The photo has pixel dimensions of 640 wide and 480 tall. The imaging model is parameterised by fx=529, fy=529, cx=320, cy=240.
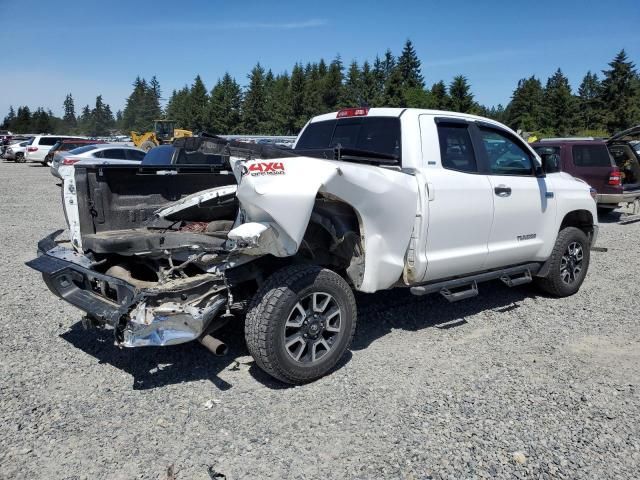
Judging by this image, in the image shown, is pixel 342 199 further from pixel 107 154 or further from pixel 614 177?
pixel 107 154

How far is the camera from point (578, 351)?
15.5 ft

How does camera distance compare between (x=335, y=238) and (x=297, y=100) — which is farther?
(x=297, y=100)

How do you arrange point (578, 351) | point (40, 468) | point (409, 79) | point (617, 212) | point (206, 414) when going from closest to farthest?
1. point (40, 468)
2. point (206, 414)
3. point (578, 351)
4. point (617, 212)
5. point (409, 79)

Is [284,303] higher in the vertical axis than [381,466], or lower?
higher

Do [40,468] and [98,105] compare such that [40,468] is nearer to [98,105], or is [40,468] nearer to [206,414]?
[206,414]

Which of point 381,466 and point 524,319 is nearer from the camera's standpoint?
point 381,466

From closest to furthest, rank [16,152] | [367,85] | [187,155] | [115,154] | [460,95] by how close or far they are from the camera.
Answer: [187,155] → [115,154] → [16,152] → [460,95] → [367,85]

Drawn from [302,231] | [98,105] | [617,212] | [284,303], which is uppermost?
[98,105]

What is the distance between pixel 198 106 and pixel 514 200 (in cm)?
7589

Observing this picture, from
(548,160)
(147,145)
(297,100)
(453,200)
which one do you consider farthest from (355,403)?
(297,100)

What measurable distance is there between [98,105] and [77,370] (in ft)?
436

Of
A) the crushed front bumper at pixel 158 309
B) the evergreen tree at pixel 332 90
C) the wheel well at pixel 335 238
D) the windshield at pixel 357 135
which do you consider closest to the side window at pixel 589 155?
the windshield at pixel 357 135

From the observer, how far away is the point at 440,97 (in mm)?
54312

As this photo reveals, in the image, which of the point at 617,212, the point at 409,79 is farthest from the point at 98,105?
the point at 617,212
